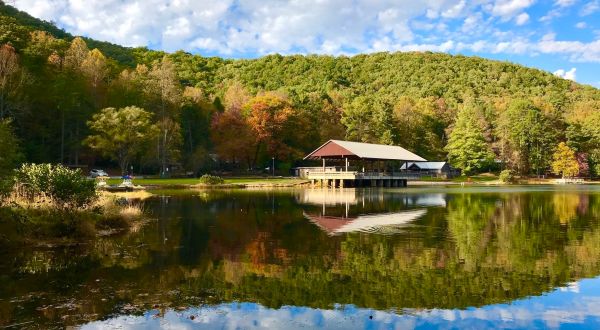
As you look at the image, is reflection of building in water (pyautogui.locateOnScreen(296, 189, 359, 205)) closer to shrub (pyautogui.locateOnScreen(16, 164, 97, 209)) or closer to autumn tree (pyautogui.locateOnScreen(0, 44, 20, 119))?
shrub (pyautogui.locateOnScreen(16, 164, 97, 209))

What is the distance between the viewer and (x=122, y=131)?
2111 inches

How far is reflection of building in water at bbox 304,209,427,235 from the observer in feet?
62.7

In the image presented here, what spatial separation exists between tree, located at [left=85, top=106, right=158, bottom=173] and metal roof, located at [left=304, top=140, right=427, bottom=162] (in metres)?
19.8

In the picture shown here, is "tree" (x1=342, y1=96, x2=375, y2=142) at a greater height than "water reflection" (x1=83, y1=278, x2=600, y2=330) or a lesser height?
greater

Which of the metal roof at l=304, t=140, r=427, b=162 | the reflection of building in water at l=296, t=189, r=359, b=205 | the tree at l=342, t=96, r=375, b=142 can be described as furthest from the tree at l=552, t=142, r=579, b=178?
the reflection of building in water at l=296, t=189, r=359, b=205

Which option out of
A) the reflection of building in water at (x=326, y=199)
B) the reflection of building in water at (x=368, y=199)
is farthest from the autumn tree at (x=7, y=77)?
the reflection of building in water at (x=368, y=199)

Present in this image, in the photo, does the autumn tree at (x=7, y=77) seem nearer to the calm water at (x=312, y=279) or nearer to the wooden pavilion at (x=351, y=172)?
the wooden pavilion at (x=351, y=172)

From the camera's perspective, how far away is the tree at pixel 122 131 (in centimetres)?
5322

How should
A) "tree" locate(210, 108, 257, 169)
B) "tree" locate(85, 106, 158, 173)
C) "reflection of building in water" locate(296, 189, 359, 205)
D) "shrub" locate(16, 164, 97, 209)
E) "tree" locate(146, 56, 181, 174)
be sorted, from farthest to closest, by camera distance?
1. "tree" locate(210, 108, 257, 169)
2. "tree" locate(146, 56, 181, 174)
3. "tree" locate(85, 106, 158, 173)
4. "reflection of building in water" locate(296, 189, 359, 205)
5. "shrub" locate(16, 164, 97, 209)

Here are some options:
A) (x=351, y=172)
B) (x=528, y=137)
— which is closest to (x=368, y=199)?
(x=351, y=172)

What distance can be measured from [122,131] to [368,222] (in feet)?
130

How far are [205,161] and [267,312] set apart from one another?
59082mm

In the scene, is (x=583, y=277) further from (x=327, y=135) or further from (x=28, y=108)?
(x=327, y=135)

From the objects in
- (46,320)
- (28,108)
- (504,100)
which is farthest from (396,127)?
(46,320)
